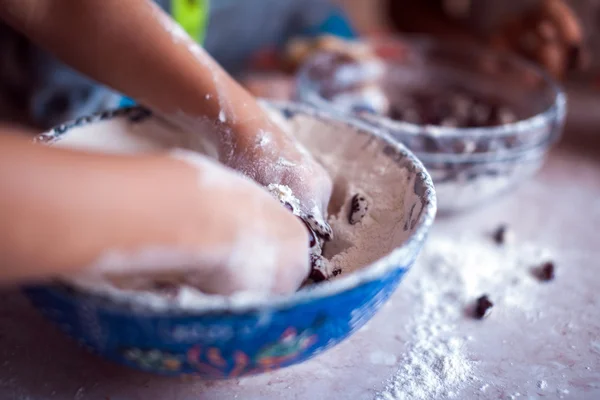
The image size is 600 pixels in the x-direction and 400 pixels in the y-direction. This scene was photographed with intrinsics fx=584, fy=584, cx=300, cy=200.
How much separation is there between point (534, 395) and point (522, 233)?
27cm

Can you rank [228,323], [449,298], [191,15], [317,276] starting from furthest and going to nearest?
[191,15], [449,298], [317,276], [228,323]

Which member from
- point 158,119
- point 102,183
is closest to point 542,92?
point 158,119

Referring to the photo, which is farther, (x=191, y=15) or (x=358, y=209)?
(x=191, y=15)

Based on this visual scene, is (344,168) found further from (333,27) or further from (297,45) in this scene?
(333,27)

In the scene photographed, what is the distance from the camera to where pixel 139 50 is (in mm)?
572

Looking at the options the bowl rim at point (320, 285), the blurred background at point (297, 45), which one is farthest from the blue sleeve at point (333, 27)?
the bowl rim at point (320, 285)

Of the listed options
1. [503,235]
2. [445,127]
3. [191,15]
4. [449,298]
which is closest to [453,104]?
[445,127]

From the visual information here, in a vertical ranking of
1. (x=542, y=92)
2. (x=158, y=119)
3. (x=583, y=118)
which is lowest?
(x=583, y=118)

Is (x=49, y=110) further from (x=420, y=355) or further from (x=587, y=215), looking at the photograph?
(x=587, y=215)

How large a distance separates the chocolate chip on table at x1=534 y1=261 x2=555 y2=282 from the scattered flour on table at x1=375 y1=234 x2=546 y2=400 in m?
0.01

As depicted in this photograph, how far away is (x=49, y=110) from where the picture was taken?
85 centimetres

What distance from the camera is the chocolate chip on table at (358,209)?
58 centimetres

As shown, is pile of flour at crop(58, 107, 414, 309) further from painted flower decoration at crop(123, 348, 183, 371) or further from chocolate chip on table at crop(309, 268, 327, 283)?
painted flower decoration at crop(123, 348, 183, 371)

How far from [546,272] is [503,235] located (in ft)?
0.24
